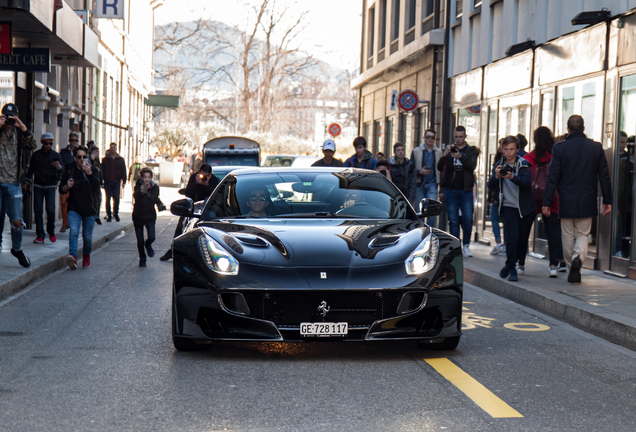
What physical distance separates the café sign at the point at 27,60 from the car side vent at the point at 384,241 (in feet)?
31.0

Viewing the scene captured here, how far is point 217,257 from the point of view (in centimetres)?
621

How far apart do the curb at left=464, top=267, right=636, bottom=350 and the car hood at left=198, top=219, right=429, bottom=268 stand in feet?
6.67

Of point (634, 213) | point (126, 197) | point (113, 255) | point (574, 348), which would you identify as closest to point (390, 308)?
point (574, 348)

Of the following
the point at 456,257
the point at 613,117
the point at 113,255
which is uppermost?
the point at 613,117

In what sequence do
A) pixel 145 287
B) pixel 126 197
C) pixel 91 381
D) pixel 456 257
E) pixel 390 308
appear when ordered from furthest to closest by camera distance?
pixel 126 197, pixel 145 287, pixel 456 257, pixel 390 308, pixel 91 381

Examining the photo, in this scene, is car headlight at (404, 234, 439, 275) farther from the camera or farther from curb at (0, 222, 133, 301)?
curb at (0, 222, 133, 301)

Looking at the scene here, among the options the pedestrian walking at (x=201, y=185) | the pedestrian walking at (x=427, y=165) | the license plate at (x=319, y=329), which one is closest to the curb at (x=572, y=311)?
the license plate at (x=319, y=329)

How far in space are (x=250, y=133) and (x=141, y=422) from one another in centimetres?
5443

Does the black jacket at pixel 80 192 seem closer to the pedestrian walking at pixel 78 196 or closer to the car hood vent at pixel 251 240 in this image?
the pedestrian walking at pixel 78 196

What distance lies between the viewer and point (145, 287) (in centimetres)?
1066

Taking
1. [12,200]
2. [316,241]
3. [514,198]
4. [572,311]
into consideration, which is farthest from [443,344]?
[12,200]

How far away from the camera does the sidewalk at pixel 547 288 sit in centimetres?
802

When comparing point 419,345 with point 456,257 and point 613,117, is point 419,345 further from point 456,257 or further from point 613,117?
point 613,117

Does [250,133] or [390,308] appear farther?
[250,133]
